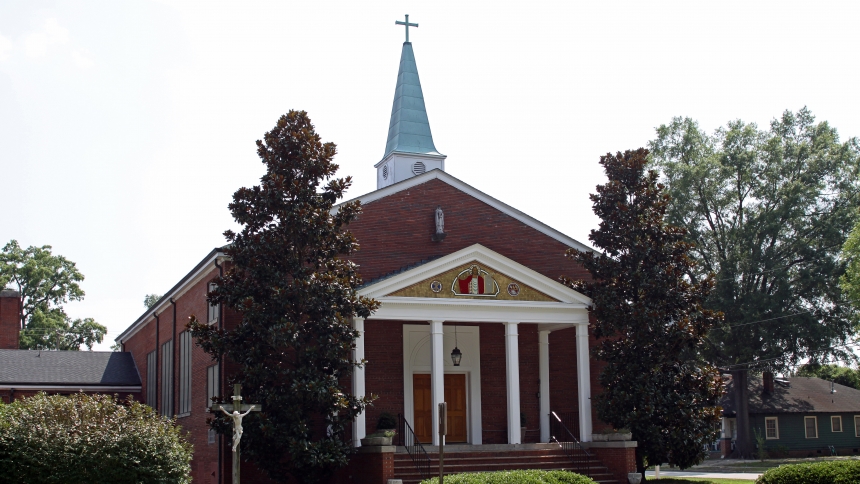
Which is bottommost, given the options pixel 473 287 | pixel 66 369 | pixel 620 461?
pixel 620 461

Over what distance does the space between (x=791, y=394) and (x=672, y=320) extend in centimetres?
3189

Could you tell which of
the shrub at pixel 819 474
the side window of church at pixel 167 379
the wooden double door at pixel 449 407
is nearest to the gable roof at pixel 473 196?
the wooden double door at pixel 449 407

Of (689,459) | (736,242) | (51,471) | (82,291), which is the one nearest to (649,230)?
(689,459)

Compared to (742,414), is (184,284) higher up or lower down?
higher up

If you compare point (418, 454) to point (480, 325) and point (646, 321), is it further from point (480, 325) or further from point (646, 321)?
point (646, 321)

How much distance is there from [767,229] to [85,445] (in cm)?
3667

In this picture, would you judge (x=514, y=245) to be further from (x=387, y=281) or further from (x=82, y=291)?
(x=82, y=291)

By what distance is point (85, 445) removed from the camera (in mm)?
18578

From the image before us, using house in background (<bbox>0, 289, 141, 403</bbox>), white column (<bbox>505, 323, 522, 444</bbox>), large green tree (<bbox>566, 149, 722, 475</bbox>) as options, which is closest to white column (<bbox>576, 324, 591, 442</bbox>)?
large green tree (<bbox>566, 149, 722, 475</bbox>)

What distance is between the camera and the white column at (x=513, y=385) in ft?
80.2

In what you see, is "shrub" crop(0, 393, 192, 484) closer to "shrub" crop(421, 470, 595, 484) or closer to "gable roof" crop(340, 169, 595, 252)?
"shrub" crop(421, 470, 595, 484)

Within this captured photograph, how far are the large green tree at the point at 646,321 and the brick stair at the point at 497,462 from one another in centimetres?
161

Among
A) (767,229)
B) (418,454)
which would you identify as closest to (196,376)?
(418,454)

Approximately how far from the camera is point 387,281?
2348 centimetres
